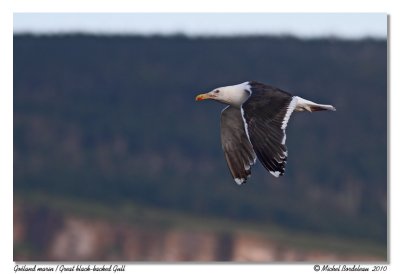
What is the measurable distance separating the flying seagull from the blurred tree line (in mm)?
9461

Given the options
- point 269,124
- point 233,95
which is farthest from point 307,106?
point 269,124

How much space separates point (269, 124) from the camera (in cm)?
1023

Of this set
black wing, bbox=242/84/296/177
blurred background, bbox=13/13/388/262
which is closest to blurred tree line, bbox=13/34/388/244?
blurred background, bbox=13/13/388/262

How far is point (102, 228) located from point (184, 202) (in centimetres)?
315

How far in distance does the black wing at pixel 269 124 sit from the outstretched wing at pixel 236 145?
54 cm

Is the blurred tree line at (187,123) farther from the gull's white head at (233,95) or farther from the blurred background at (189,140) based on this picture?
the gull's white head at (233,95)

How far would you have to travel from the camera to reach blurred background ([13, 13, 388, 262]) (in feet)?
66.6

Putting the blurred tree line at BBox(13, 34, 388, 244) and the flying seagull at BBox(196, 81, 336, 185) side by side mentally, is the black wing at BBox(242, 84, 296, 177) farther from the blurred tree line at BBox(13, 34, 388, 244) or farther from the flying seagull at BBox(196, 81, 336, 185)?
the blurred tree line at BBox(13, 34, 388, 244)

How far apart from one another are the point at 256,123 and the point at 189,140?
1254 centimetres

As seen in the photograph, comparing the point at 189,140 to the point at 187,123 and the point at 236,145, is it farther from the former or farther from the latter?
the point at 236,145

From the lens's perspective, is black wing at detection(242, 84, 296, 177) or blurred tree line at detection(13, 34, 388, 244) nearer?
black wing at detection(242, 84, 296, 177)
